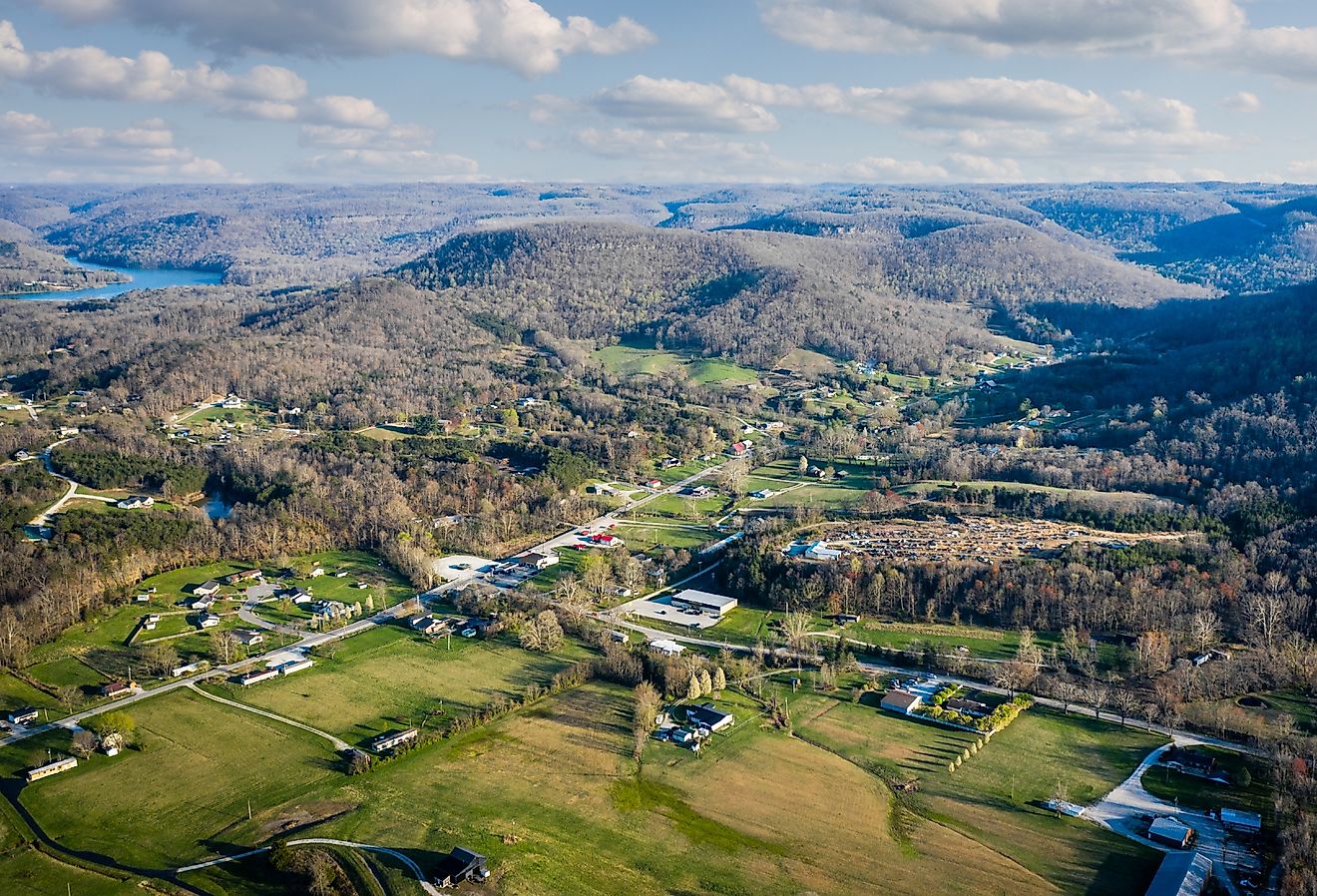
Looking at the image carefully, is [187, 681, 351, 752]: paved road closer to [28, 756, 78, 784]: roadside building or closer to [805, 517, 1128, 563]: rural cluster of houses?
[28, 756, 78, 784]: roadside building

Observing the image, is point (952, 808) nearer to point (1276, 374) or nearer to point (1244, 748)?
point (1244, 748)

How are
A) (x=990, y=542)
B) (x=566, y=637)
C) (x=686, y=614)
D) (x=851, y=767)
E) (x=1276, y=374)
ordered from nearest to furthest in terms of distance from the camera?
(x=851, y=767) → (x=566, y=637) → (x=686, y=614) → (x=990, y=542) → (x=1276, y=374)

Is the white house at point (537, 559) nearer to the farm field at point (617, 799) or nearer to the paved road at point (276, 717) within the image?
the farm field at point (617, 799)

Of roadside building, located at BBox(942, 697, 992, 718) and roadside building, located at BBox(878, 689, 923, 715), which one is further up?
roadside building, located at BBox(942, 697, 992, 718)

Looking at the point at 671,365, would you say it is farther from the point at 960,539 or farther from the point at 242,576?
the point at 242,576

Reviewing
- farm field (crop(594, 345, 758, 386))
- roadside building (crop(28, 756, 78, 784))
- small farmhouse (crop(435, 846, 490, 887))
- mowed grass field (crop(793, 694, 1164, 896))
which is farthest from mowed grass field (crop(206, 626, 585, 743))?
farm field (crop(594, 345, 758, 386))

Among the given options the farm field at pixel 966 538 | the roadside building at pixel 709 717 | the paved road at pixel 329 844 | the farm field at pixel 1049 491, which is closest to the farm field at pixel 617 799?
the paved road at pixel 329 844

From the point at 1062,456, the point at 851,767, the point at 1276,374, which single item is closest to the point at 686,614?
the point at 851,767
